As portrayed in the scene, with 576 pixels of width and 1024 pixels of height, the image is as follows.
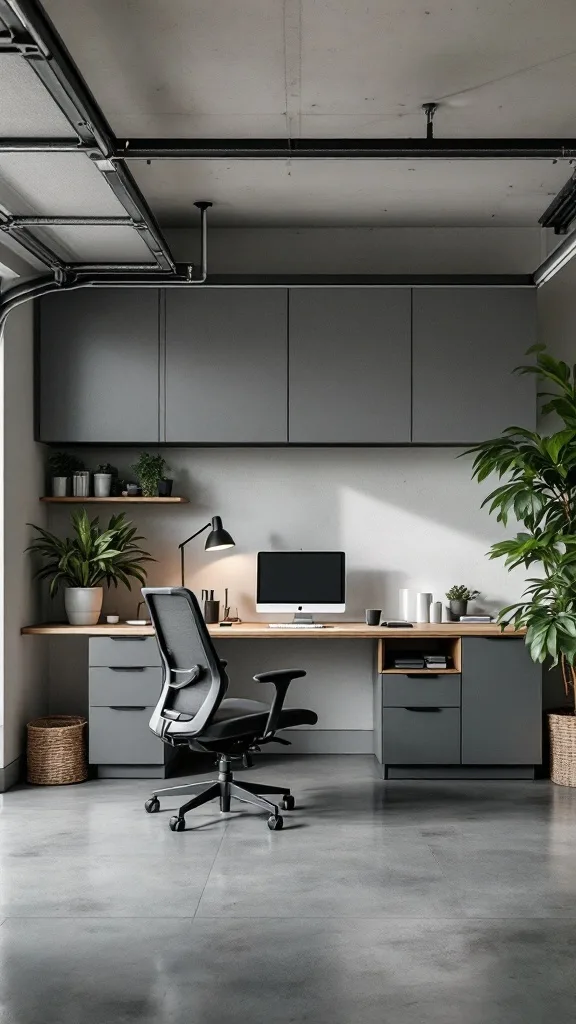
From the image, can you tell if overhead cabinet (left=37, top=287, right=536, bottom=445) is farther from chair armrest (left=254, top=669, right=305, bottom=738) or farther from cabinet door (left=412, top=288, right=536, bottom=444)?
chair armrest (left=254, top=669, right=305, bottom=738)

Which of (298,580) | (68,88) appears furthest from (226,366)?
(68,88)

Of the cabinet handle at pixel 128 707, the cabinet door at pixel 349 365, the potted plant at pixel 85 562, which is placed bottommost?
the cabinet handle at pixel 128 707

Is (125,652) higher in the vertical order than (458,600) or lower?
lower

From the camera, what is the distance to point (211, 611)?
19.1 ft

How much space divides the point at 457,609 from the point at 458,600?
5cm

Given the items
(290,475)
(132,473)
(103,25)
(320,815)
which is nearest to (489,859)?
(320,815)

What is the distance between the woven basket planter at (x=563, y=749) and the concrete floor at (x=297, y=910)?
23 cm

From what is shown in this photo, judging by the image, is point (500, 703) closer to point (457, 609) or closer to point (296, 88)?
point (457, 609)

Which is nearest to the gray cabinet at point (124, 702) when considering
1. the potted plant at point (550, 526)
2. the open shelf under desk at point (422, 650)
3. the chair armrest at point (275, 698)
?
the chair armrest at point (275, 698)

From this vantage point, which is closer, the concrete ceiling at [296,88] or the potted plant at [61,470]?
the concrete ceiling at [296,88]

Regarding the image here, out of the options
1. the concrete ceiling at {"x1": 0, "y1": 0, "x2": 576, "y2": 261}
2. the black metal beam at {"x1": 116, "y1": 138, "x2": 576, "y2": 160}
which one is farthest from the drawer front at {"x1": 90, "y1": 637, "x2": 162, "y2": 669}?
the black metal beam at {"x1": 116, "y1": 138, "x2": 576, "y2": 160}

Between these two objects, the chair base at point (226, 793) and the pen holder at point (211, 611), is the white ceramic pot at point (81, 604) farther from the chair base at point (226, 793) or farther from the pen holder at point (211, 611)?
the chair base at point (226, 793)

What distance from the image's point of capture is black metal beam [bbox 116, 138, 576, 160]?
3.86 meters

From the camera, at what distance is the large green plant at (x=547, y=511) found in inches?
200
